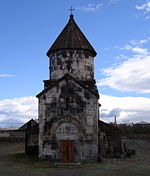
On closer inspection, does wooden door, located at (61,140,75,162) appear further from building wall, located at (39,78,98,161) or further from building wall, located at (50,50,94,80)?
building wall, located at (50,50,94,80)

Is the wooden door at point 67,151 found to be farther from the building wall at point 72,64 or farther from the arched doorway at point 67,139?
the building wall at point 72,64

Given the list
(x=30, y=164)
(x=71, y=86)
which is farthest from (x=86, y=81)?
(x=30, y=164)

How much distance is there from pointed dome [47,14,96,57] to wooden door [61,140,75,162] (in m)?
7.33

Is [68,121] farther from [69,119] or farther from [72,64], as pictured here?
[72,64]

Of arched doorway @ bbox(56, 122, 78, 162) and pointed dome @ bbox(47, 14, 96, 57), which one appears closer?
arched doorway @ bbox(56, 122, 78, 162)

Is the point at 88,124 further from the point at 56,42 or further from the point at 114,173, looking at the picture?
the point at 56,42

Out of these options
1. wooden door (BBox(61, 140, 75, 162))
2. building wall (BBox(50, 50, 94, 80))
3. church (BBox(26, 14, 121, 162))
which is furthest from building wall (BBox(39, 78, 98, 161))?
building wall (BBox(50, 50, 94, 80))

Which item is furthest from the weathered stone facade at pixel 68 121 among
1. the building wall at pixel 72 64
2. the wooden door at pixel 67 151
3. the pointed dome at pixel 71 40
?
→ the pointed dome at pixel 71 40

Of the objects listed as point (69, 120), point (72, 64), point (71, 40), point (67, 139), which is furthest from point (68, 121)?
point (71, 40)

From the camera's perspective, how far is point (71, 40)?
23625 millimetres

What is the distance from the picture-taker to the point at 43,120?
69.6ft

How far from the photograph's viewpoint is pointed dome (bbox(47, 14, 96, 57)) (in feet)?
76.0

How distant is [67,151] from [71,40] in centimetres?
876

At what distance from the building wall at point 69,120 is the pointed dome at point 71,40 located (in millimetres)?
3338
